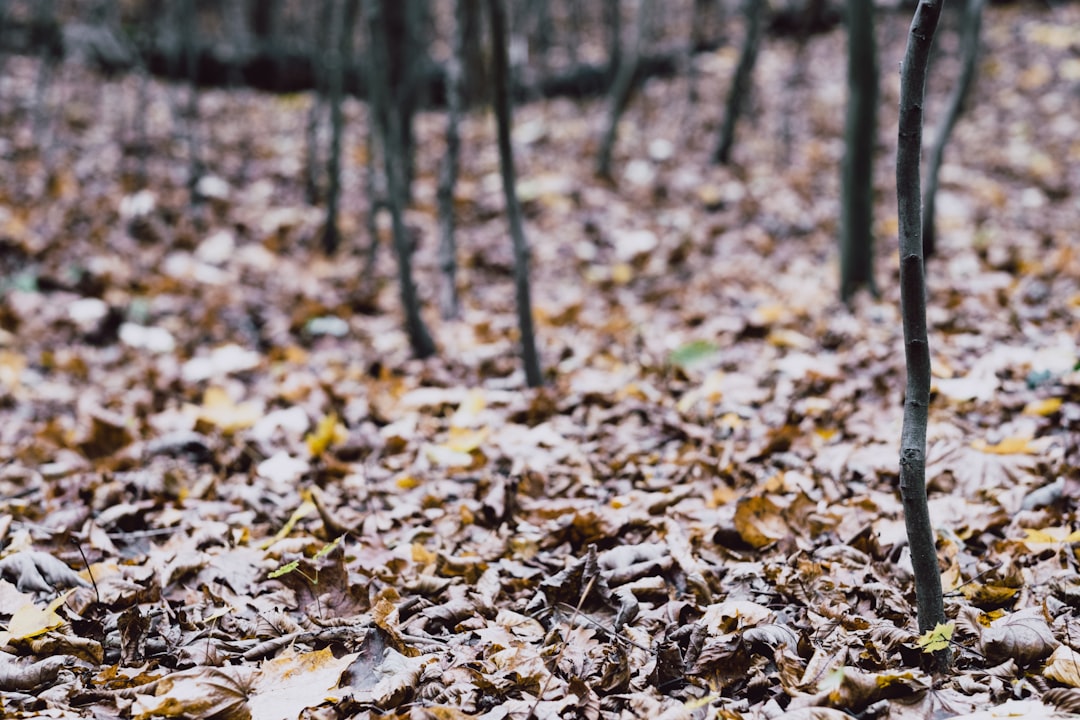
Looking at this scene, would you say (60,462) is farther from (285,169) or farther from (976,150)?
(976,150)

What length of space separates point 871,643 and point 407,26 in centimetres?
806

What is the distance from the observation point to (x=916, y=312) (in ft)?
5.37

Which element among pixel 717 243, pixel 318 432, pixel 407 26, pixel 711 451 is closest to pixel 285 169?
pixel 407 26

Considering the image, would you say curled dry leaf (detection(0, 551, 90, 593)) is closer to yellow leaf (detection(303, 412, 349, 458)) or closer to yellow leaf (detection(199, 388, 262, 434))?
yellow leaf (detection(303, 412, 349, 458))

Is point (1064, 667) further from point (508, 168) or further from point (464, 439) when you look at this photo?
point (508, 168)

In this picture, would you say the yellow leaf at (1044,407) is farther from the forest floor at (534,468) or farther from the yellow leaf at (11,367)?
the yellow leaf at (11,367)

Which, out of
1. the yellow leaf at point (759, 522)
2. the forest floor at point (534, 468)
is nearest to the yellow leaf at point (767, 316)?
the forest floor at point (534, 468)

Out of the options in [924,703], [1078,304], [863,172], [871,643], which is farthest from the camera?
[863,172]

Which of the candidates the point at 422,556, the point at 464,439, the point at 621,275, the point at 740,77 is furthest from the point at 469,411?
the point at 740,77

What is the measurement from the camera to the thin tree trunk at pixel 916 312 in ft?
5.10

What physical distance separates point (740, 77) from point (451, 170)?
4.81m

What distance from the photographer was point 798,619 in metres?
2.00

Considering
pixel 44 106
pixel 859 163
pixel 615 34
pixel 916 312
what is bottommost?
pixel 916 312

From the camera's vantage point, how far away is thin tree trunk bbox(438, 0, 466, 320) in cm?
516
